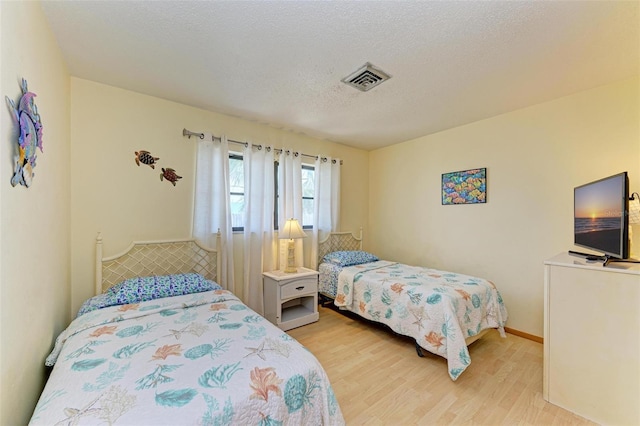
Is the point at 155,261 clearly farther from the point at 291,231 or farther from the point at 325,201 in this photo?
the point at 325,201

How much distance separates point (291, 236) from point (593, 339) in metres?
2.67

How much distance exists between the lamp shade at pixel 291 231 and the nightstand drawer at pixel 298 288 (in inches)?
21.7

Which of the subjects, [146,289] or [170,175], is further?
[170,175]

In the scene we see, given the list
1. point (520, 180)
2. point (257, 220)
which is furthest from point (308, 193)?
point (520, 180)

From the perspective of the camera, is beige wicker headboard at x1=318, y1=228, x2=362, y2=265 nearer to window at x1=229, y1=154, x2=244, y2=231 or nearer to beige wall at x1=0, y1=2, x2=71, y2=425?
window at x1=229, y1=154, x2=244, y2=231

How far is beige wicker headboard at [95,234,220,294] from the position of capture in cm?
225

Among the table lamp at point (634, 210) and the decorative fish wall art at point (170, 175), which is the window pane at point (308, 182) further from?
the table lamp at point (634, 210)

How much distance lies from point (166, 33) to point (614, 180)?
10.4 feet

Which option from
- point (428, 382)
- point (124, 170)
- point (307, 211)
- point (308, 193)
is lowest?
point (428, 382)

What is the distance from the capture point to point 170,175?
264 cm

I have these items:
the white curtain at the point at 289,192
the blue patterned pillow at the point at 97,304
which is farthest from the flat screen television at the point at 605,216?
the blue patterned pillow at the point at 97,304

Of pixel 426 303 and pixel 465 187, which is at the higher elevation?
pixel 465 187

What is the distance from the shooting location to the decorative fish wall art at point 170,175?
2600 millimetres

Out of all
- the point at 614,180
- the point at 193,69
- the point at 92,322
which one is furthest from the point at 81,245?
the point at 614,180
